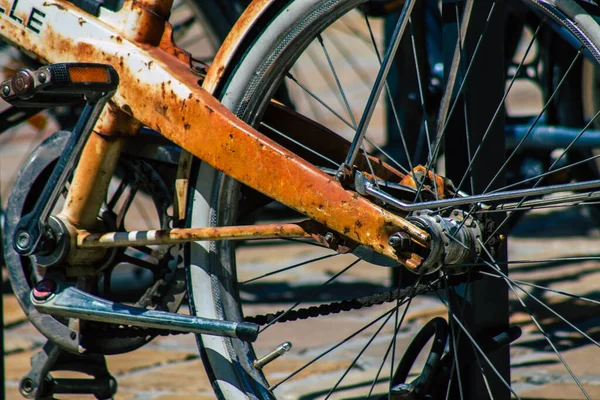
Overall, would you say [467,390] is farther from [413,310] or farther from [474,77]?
[413,310]

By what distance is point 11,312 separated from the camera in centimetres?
389

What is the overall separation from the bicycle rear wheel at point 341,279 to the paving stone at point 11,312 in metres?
0.92

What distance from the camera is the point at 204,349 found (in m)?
2.07

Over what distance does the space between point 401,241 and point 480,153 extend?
450 mm

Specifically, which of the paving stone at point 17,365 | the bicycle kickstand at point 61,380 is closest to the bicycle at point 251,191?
the bicycle kickstand at point 61,380

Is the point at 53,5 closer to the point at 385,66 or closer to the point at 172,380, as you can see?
the point at 385,66

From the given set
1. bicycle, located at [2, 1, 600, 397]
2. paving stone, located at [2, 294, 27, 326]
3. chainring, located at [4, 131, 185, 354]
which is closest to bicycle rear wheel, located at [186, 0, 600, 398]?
bicycle, located at [2, 1, 600, 397]

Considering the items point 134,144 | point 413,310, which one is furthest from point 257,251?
point 134,144

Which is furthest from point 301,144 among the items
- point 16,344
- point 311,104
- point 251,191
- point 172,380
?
point 311,104

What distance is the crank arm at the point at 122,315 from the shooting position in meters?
1.91

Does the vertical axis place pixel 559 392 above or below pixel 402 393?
above

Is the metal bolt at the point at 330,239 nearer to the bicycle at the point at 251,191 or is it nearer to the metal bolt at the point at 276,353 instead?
the bicycle at the point at 251,191

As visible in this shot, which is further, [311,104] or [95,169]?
[311,104]

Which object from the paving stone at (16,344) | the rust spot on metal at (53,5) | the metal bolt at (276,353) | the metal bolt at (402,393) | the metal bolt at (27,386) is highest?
the rust spot on metal at (53,5)
